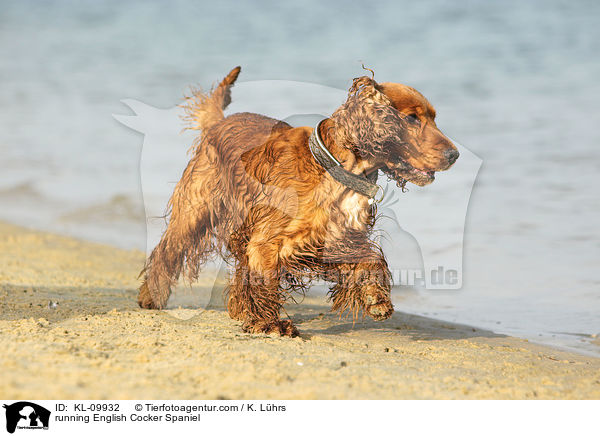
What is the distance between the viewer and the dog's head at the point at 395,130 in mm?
3994

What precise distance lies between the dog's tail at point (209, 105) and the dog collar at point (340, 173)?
170cm

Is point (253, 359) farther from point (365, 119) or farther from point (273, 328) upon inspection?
point (365, 119)

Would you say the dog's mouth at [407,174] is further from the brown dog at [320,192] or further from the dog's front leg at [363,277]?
the dog's front leg at [363,277]

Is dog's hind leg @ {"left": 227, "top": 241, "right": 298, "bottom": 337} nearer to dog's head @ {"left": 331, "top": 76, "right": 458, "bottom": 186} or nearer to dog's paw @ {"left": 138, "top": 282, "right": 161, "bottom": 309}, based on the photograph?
dog's head @ {"left": 331, "top": 76, "right": 458, "bottom": 186}

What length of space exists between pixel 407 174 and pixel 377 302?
36.5 inches

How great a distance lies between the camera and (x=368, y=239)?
446 cm

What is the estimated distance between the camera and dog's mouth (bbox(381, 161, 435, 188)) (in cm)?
409

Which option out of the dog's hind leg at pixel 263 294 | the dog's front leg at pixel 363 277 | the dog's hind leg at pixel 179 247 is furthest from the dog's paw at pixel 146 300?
the dog's front leg at pixel 363 277

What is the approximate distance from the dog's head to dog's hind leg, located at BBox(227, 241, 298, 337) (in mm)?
986

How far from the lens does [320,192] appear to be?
4250 millimetres

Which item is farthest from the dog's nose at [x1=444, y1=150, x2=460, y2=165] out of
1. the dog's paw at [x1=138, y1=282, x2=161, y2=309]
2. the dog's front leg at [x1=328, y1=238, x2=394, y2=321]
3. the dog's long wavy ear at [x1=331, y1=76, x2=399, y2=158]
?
the dog's paw at [x1=138, y1=282, x2=161, y2=309]

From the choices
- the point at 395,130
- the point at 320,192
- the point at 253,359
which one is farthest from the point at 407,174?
the point at 253,359

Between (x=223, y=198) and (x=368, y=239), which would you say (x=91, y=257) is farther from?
(x=368, y=239)
